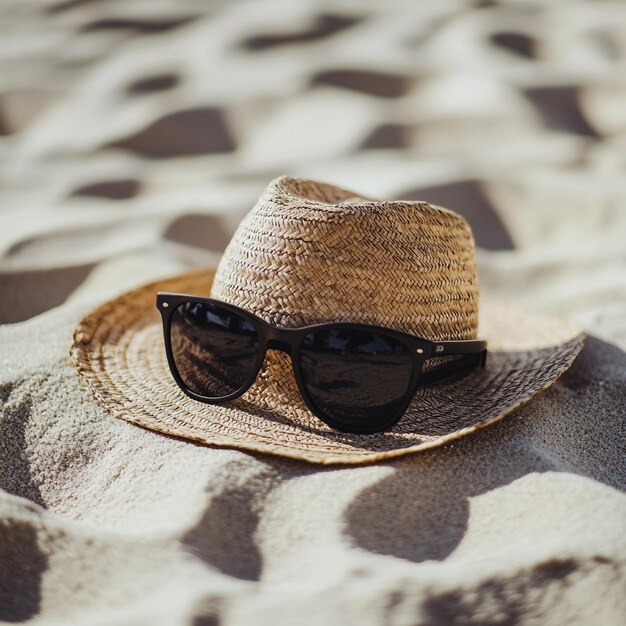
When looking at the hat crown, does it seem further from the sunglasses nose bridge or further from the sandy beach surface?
the sandy beach surface

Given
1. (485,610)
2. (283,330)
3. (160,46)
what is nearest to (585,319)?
(283,330)

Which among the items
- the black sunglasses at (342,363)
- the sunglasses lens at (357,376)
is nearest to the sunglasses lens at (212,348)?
the black sunglasses at (342,363)

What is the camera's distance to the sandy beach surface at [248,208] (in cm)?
97

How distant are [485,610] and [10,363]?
3.71 ft

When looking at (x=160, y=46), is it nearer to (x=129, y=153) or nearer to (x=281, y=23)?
(x=281, y=23)

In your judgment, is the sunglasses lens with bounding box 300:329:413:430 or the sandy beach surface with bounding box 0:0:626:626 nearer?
the sandy beach surface with bounding box 0:0:626:626

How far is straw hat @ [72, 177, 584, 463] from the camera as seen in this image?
131cm

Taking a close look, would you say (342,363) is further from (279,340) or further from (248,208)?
(248,208)

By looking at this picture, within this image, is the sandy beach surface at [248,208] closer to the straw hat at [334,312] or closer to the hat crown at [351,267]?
the straw hat at [334,312]

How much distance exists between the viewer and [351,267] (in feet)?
4.47

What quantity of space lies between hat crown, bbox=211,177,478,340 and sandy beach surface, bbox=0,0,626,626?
274 mm

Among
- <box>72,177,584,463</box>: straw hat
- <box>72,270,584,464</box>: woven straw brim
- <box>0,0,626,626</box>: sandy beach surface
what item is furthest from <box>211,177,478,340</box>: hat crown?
<box>0,0,626,626</box>: sandy beach surface

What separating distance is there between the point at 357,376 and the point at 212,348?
0.31 m

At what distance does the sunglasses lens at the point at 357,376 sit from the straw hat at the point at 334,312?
4 cm
